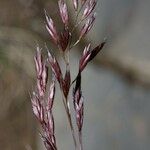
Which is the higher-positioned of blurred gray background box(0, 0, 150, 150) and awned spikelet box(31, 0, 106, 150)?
blurred gray background box(0, 0, 150, 150)

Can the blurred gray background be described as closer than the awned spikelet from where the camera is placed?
No

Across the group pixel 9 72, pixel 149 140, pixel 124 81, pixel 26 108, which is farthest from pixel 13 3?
pixel 149 140

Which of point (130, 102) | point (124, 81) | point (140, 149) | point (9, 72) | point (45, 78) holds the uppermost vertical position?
point (9, 72)

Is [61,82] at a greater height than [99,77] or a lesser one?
lesser

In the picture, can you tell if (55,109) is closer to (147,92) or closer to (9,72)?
(9,72)

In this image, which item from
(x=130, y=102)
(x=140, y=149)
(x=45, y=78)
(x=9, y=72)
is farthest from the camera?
(x=9, y=72)

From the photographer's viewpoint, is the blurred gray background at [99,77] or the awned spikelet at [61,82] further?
the blurred gray background at [99,77]

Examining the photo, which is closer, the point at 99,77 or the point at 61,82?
the point at 61,82

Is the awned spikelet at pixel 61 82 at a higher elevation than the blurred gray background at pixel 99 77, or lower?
lower
